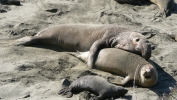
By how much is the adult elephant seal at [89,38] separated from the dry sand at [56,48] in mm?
163

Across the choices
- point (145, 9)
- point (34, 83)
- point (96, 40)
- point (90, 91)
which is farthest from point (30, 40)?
point (145, 9)

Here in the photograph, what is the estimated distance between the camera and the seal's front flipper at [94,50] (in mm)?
6730

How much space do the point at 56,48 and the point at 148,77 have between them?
2.19m

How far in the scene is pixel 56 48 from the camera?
7.56 m

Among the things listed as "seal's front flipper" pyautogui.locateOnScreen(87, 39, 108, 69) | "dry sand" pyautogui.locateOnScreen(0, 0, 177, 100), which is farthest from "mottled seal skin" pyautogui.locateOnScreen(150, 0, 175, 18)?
"seal's front flipper" pyautogui.locateOnScreen(87, 39, 108, 69)

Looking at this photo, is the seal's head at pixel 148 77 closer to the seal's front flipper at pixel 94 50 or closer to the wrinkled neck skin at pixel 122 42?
the wrinkled neck skin at pixel 122 42

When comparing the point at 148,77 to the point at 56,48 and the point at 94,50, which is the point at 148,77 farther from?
the point at 56,48

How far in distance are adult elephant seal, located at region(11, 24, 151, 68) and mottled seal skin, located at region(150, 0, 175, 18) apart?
270cm

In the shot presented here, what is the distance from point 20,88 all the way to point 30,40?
201 centimetres

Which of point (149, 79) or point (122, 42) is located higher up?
point (122, 42)

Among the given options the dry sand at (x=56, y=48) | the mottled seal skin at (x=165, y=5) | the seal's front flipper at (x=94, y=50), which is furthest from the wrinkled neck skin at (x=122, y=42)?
the mottled seal skin at (x=165, y=5)

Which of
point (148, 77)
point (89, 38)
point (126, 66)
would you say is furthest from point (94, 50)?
point (148, 77)

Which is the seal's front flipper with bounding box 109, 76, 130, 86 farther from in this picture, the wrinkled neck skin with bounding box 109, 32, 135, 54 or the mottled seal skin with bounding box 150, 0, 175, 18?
the mottled seal skin with bounding box 150, 0, 175, 18

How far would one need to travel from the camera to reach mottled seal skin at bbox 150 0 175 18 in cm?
980
